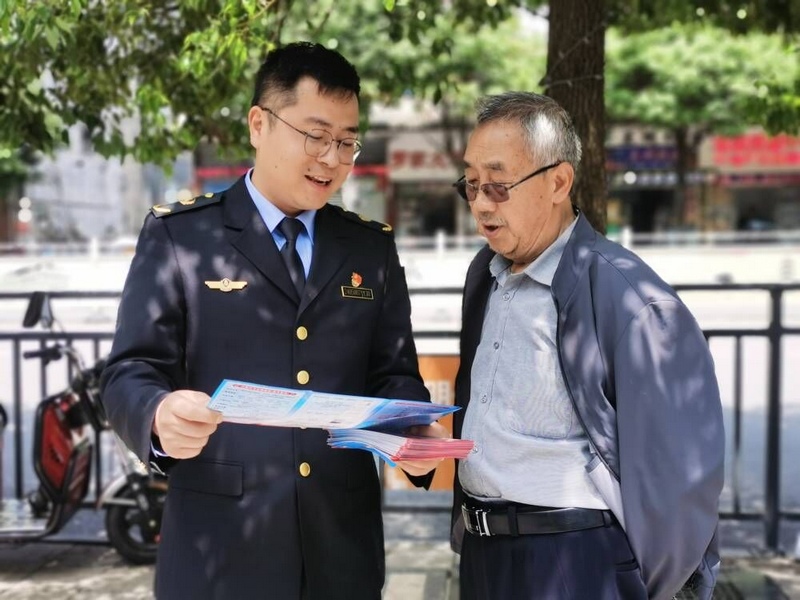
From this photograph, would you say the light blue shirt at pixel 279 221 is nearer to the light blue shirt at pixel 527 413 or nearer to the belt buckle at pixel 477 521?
the light blue shirt at pixel 527 413

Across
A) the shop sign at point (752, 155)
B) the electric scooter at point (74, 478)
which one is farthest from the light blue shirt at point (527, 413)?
the shop sign at point (752, 155)

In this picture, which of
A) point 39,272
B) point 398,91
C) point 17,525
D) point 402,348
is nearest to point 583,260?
point 402,348

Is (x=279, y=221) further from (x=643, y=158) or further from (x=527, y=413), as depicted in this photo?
(x=643, y=158)

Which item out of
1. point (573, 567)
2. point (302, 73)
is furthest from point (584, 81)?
point (573, 567)

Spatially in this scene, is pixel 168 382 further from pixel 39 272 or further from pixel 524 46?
pixel 524 46

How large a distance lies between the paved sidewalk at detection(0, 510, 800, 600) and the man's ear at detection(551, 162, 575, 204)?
2.68 meters

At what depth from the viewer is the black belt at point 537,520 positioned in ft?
6.53

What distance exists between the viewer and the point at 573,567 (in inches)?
78.2

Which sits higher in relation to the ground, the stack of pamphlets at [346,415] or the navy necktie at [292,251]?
the navy necktie at [292,251]

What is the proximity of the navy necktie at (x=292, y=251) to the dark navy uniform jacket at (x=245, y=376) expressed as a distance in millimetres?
29

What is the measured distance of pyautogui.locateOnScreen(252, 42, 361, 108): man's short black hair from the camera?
2037 millimetres

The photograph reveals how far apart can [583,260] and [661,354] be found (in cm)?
28

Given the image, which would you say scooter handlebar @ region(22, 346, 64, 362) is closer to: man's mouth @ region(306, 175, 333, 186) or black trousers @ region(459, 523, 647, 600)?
man's mouth @ region(306, 175, 333, 186)

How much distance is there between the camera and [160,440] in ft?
5.74
